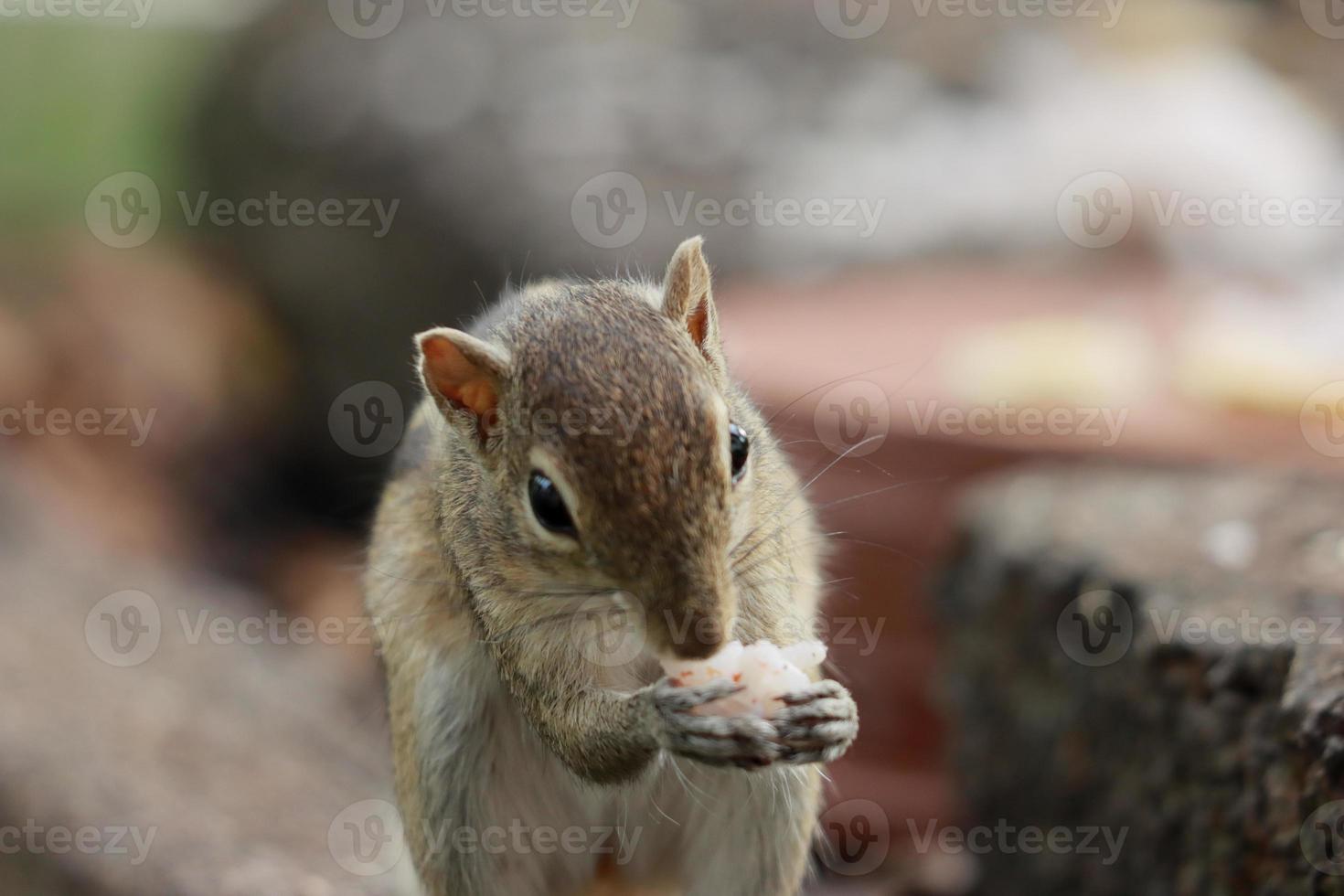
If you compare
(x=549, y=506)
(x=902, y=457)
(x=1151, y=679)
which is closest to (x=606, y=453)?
(x=549, y=506)

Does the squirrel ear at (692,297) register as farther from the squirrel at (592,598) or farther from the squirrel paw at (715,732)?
the squirrel paw at (715,732)

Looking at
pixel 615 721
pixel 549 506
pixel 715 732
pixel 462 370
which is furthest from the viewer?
pixel 462 370

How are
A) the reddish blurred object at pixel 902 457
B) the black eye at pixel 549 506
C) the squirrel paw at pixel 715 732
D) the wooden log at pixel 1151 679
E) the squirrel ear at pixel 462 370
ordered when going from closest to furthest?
the squirrel paw at pixel 715 732
the black eye at pixel 549 506
the squirrel ear at pixel 462 370
the wooden log at pixel 1151 679
the reddish blurred object at pixel 902 457

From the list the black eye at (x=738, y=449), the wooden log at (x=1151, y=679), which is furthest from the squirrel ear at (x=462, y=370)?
the wooden log at (x=1151, y=679)

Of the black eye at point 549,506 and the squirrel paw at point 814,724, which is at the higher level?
the black eye at point 549,506

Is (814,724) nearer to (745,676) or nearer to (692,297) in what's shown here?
(745,676)

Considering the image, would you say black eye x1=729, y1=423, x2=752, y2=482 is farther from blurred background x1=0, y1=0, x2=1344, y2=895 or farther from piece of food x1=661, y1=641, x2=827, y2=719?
blurred background x1=0, y1=0, x2=1344, y2=895

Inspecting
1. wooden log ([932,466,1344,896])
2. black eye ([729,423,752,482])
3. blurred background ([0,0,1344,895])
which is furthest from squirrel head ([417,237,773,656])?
blurred background ([0,0,1344,895])
